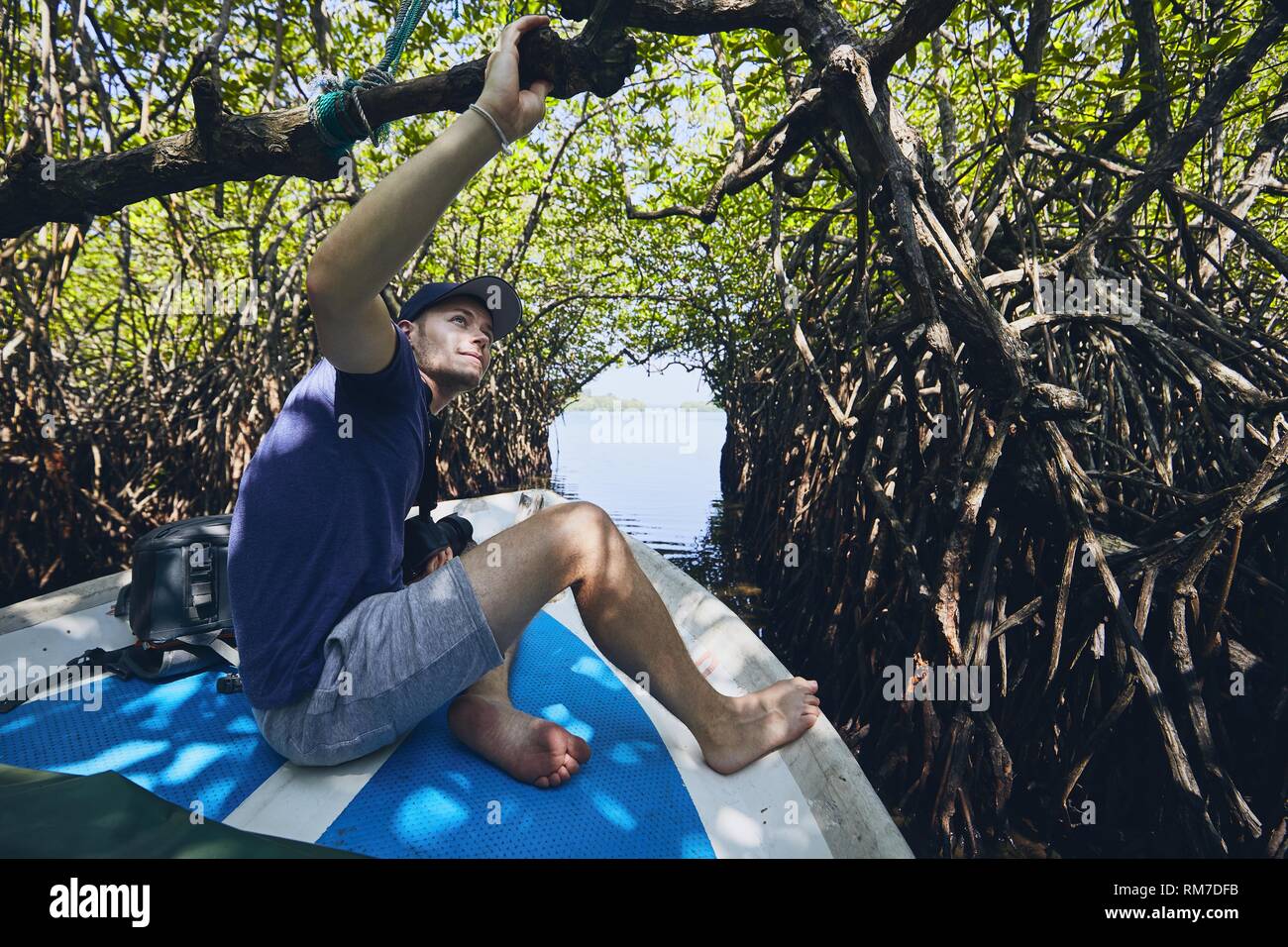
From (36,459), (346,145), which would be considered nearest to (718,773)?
(346,145)

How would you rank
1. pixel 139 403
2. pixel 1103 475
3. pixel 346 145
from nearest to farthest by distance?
pixel 346 145 → pixel 1103 475 → pixel 139 403

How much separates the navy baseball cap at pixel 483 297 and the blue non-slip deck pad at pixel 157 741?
3.99 feet

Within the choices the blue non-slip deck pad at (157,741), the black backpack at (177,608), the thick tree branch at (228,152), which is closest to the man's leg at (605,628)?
the blue non-slip deck pad at (157,741)

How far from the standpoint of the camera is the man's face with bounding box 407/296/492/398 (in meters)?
1.69

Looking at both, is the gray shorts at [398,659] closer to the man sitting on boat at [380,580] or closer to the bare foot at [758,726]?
the man sitting on boat at [380,580]

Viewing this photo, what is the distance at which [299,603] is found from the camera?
1434mm

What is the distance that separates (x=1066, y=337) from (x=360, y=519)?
10.0 feet

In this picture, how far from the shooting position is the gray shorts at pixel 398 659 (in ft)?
4.61

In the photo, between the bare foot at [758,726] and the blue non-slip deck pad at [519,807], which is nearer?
the blue non-slip deck pad at [519,807]

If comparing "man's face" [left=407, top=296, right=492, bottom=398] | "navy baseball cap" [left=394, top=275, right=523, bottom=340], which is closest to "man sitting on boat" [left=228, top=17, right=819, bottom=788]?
"man's face" [left=407, top=296, right=492, bottom=398]

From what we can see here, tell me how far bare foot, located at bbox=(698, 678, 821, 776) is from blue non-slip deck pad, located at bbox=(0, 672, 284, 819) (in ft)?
3.68

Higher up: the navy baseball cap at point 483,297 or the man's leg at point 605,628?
the navy baseball cap at point 483,297

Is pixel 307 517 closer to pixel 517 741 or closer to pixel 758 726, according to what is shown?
pixel 517 741
